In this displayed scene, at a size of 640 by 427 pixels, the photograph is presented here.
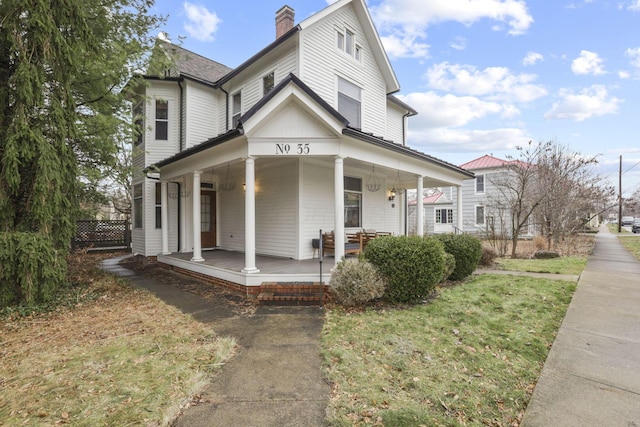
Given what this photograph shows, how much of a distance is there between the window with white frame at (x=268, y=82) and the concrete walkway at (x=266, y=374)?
289 inches

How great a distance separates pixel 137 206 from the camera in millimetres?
12445

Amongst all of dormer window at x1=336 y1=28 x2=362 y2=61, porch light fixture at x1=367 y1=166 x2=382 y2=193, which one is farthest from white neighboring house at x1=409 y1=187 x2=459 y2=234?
dormer window at x1=336 y1=28 x2=362 y2=61

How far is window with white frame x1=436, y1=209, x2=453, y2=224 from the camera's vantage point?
26.8 metres

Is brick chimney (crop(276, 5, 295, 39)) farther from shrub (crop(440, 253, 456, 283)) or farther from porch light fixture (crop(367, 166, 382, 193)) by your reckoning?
shrub (crop(440, 253, 456, 283))

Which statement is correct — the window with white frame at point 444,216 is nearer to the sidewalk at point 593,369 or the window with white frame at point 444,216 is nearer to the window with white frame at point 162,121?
the sidewalk at point 593,369

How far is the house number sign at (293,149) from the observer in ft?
22.1

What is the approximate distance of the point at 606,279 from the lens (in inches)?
301

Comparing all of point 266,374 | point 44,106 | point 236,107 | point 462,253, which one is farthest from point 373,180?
point 44,106

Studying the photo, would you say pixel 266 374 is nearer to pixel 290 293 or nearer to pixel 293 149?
pixel 290 293

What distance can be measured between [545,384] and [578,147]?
653 inches

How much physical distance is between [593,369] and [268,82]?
10.3 meters

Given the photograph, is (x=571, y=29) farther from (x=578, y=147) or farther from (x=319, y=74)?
(x=319, y=74)

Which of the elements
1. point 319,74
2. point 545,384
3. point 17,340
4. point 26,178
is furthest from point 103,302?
point 319,74

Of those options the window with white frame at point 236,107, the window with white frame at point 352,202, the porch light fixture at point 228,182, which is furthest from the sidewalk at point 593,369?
the window with white frame at point 236,107
